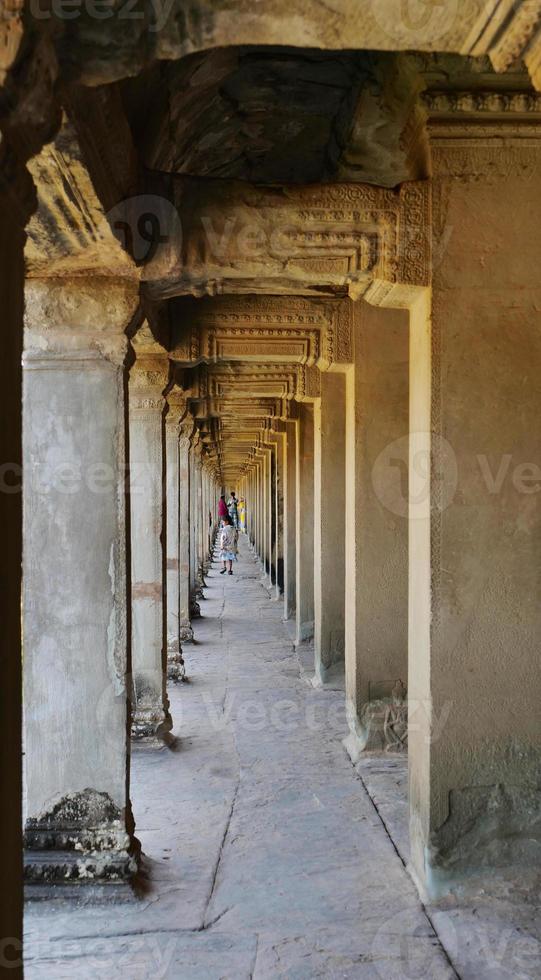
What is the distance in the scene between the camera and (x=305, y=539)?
11344mm

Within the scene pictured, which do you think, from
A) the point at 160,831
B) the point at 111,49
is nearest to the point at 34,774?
the point at 160,831

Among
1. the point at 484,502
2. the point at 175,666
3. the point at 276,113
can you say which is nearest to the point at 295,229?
the point at 276,113

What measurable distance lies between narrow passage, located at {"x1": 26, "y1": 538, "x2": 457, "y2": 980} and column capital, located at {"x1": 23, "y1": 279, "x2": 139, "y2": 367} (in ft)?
9.84

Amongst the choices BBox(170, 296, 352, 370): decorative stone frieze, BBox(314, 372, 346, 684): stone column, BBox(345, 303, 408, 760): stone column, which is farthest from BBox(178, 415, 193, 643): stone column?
BBox(345, 303, 408, 760): stone column

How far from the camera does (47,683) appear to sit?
4445 mm

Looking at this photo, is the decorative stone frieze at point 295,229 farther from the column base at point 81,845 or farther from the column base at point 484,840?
the column base at point 81,845

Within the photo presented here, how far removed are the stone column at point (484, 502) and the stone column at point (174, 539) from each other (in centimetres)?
540

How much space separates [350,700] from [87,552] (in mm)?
3462

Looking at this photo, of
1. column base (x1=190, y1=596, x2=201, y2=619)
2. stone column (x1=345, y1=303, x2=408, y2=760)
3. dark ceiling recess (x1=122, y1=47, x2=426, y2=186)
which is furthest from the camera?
column base (x1=190, y1=596, x2=201, y2=619)

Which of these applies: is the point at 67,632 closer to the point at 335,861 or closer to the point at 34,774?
the point at 34,774

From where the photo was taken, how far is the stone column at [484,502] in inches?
167

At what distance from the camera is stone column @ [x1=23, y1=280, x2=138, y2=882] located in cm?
441

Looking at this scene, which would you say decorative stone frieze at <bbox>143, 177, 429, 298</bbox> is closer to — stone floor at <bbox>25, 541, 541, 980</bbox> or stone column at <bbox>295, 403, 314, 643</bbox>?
stone floor at <bbox>25, 541, 541, 980</bbox>

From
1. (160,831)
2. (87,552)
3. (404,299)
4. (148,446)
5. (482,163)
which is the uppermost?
(482,163)
